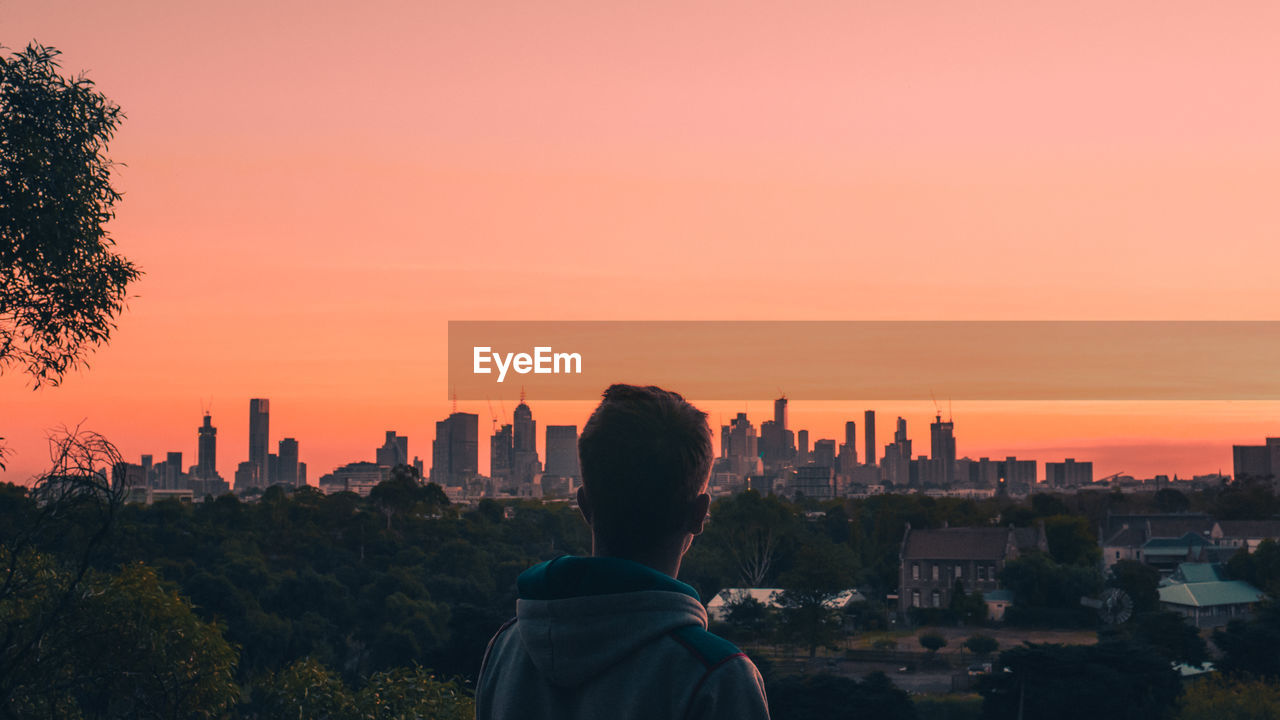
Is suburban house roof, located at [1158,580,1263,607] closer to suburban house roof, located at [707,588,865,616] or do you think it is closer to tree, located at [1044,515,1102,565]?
tree, located at [1044,515,1102,565]

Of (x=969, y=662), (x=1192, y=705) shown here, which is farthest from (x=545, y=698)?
(x=969, y=662)

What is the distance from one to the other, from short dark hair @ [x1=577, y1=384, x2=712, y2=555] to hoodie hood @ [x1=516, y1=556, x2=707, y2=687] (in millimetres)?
79

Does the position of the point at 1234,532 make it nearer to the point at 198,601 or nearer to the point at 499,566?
the point at 499,566

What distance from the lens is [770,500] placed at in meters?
70.6

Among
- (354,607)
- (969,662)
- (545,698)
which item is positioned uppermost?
(545,698)

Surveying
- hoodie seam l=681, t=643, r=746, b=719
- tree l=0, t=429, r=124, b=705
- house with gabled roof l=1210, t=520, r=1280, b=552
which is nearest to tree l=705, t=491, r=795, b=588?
house with gabled roof l=1210, t=520, r=1280, b=552

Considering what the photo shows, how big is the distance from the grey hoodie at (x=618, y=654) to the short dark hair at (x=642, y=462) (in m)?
0.08

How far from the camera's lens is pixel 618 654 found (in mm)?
1964

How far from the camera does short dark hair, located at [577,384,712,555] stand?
2.04 meters

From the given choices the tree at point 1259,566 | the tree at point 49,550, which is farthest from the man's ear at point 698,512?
the tree at point 1259,566

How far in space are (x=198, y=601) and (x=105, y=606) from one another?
31574mm

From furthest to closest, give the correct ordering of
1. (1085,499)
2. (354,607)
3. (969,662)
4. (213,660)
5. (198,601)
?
(1085,499)
(969,662)
(354,607)
(198,601)
(213,660)

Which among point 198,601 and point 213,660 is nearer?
point 213,660

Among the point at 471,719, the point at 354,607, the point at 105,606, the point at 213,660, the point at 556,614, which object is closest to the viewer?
the point at 556,614
